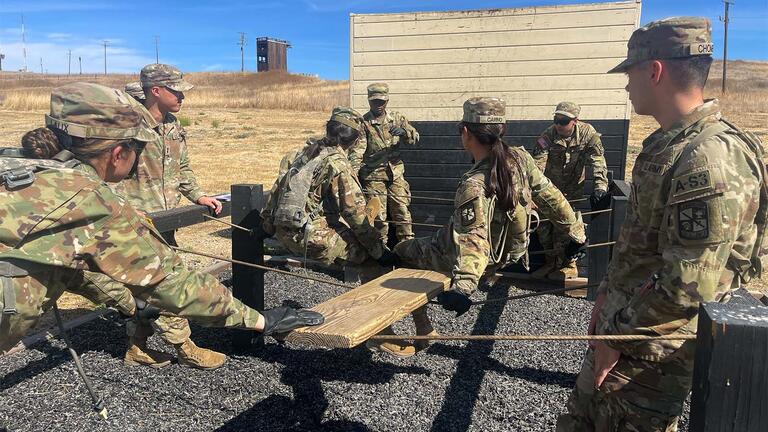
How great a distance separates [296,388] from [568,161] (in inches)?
165

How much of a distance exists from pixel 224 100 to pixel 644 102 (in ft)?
Answer: 142

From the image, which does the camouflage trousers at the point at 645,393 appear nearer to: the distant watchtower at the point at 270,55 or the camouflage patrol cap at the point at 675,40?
the camouflage patrol cap at the point at 675,40

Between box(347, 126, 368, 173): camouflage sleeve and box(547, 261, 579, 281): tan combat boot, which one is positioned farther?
box(347, 126, 368, 173): camouflage sleeve

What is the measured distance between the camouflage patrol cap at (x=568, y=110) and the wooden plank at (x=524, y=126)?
0.48 meters

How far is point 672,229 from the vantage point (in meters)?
1.77

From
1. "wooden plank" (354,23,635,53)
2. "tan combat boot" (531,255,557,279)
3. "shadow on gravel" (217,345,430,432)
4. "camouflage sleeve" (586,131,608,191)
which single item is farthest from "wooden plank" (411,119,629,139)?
"shadow on gravel" (217,345,430,432)

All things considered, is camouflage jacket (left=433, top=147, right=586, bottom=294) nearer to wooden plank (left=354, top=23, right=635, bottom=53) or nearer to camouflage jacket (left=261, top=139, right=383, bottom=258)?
camouflage jacket (left=261, top=139, right=383, bottom=258)

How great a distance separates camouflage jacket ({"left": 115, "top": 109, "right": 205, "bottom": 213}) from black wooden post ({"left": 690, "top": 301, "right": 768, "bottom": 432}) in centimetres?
417

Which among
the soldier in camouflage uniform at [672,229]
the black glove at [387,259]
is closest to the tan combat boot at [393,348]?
the black glove at [387,259]

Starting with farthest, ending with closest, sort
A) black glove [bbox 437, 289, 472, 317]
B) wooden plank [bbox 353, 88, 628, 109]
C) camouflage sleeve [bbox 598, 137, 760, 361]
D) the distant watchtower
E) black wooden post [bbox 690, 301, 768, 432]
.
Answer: the distant watchtower → wooden plank [bbox 353, 88, 628, 109] → black glove [bbox 437, 289, 472, 317] → camouflage sleeve [bbox 598, 137, 760, 361] → black wooden post [bbox 690, 301, 768, 432]

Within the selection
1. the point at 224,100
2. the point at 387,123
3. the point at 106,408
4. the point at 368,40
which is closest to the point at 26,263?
the point at 106,408

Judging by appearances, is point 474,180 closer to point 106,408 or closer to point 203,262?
point 106,408

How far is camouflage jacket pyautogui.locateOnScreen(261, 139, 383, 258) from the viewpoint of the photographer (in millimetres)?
4348

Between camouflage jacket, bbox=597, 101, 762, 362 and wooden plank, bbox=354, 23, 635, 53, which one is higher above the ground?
wooden plank, bbox=354, 23, 635, 53
